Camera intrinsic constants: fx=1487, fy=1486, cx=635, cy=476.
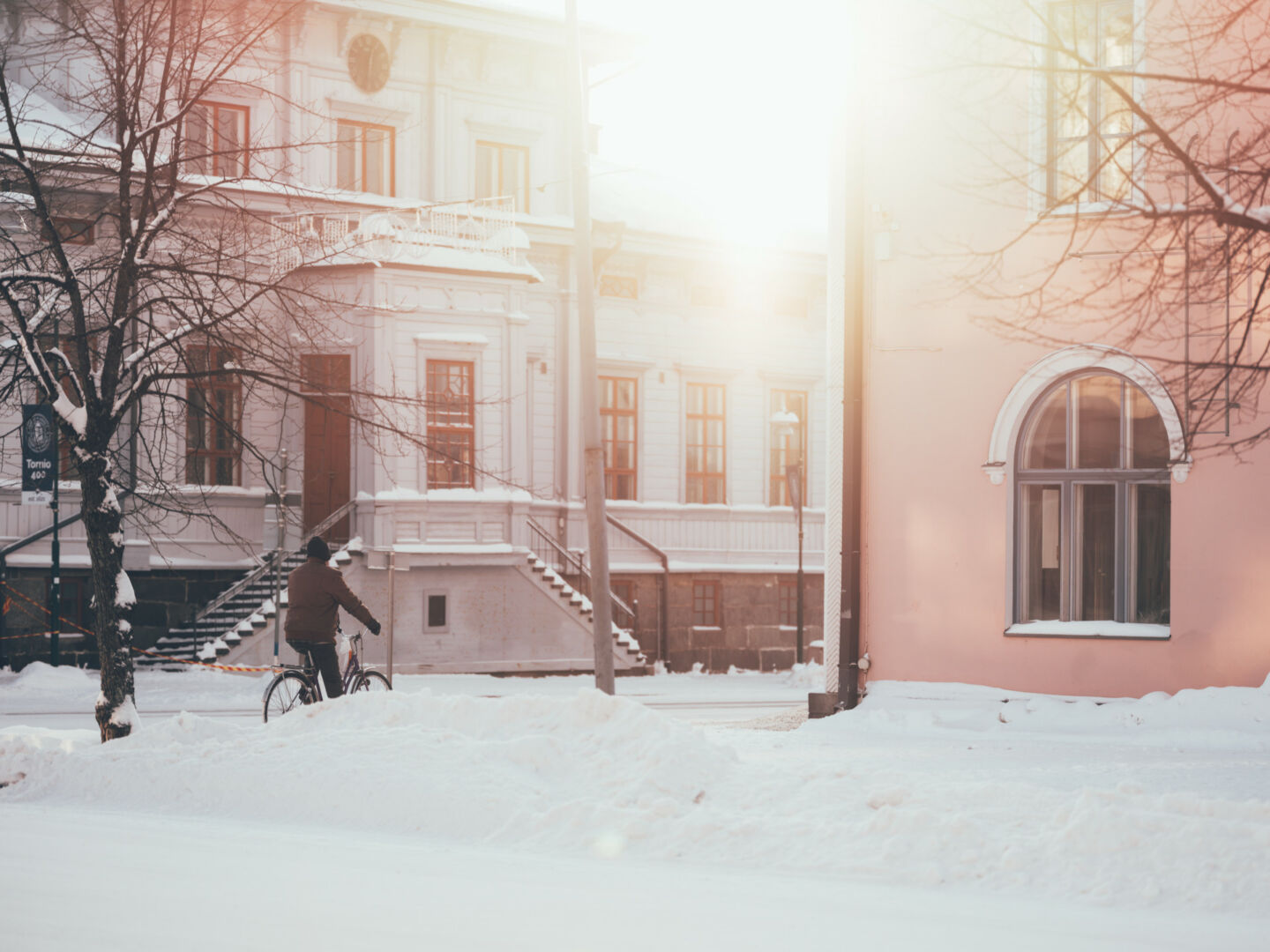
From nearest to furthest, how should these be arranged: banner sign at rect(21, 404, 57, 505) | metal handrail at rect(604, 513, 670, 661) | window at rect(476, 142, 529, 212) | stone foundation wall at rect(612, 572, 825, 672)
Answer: banner sign at rect(21, 404, 57, 505) < window at rect(476, 142, 529, 212) < metal handrail at rect(604, 513, 670, 661) < stone foundation wall at rect(612, 572, 825, 672)

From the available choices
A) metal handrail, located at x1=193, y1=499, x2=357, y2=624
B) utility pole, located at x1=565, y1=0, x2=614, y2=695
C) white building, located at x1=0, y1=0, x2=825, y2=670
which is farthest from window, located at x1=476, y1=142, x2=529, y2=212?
utility pole, located at x1=565, y1=0, x2=614, y2=695

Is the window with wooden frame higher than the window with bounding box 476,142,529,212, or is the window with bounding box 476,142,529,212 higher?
the window with bounding box 476,142,529,212

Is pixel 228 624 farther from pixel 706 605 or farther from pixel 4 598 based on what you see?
pixel 706 605

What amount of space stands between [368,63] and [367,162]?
6.26 ft

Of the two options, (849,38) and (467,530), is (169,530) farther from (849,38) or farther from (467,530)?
(849,38)

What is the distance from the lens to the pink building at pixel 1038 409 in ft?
45.9

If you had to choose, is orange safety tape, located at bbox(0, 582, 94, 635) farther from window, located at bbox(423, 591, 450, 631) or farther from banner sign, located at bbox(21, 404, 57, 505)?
window, located at bbox(423, 591, 450, 631)

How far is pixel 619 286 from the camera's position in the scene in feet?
103

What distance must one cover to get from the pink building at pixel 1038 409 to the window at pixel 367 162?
14855mm

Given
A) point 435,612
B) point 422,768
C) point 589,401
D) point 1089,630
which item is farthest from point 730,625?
point 422,768

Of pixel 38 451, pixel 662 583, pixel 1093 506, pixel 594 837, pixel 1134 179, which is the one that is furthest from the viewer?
pixel 662 583

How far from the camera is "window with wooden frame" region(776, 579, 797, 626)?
33.0m

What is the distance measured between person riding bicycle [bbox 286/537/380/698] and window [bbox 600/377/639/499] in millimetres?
17810

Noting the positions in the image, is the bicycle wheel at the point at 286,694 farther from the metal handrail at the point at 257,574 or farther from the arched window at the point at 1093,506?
the metal handrail at the point at 257,574
